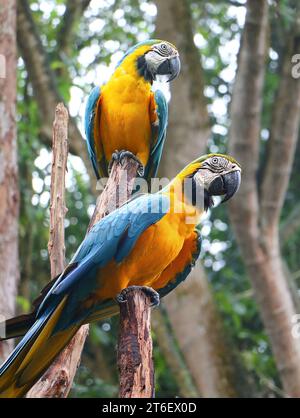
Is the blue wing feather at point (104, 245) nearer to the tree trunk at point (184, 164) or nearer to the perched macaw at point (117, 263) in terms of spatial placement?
the perched macaw at point (117, 263)

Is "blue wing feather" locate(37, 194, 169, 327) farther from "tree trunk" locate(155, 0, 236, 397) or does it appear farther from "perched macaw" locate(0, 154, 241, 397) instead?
"tree trunk" locate(155, 0, 236, 397)

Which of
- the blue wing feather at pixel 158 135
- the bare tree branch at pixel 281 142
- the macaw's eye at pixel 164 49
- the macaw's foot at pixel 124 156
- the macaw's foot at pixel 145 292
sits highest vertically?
the bare tree branch at pixel 281 142

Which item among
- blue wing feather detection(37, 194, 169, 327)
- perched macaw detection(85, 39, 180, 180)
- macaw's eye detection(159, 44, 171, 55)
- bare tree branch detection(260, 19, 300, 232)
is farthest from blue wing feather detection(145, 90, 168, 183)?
bare tree branch detection(260, 19, 300, 232)

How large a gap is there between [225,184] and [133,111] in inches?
42.1

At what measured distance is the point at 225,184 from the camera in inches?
119

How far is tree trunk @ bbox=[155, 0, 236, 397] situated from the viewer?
5750 millimetres

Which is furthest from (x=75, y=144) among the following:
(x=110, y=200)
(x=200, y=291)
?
(x=110, y=200)

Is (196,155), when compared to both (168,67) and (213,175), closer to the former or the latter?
(168,67)

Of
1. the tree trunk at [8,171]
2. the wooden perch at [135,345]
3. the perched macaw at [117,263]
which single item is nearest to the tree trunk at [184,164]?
the tree trunk at [8,171]

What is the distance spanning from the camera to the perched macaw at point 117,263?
2.60m

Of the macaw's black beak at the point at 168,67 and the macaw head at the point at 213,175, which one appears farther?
the macaw's black beak at the point at 168,67

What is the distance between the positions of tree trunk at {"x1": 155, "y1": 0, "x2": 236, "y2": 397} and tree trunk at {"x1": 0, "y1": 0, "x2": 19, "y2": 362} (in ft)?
4.85

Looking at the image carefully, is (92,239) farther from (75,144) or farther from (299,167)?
(299,167)

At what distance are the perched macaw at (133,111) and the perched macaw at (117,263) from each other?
2.97 feet
